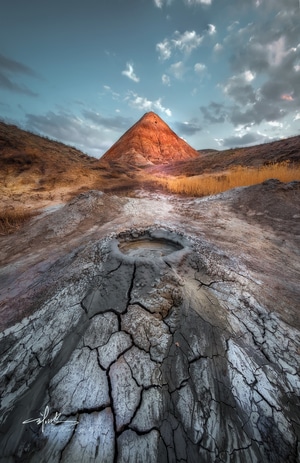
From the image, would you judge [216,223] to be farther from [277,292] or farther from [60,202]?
[60,202]

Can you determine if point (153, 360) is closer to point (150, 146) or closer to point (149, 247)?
point (149, 247)

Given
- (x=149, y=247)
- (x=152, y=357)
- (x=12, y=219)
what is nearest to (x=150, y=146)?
(x=12, y=219)

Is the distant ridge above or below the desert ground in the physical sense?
above

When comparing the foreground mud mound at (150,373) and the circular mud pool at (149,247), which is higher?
the circular mud pool at (149,247)

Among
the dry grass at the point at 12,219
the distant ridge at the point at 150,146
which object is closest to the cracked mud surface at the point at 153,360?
the dry grass at the point at 12,219

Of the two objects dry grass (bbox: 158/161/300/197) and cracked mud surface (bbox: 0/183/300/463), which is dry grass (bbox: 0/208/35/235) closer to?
cracked mud surface (bbox: 0/183/300/463)
